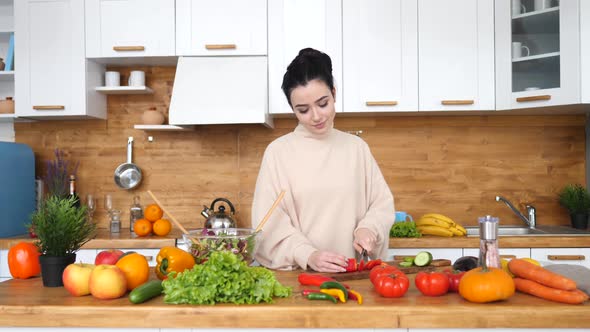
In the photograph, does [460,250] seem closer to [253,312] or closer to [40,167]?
[253,312]

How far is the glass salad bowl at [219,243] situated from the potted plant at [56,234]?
347 mm

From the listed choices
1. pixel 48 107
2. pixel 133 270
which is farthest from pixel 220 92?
pixel 133 270

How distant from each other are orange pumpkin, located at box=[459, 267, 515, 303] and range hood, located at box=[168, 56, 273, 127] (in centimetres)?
217

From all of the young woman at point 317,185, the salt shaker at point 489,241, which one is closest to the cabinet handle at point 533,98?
the young woman at point 317,185

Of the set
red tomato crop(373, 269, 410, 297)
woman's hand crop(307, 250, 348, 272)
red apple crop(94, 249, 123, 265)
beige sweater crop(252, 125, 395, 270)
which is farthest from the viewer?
beige sweater crop(252, 125, 395, 270)

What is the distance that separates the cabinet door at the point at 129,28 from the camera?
355 cm

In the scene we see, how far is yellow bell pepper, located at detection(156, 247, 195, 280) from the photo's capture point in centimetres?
162

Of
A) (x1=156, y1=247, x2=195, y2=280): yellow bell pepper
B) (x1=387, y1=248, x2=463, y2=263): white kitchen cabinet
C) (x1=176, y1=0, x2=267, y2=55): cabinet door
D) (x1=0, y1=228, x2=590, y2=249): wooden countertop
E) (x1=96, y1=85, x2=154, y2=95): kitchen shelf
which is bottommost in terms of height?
(x1=387, y1=248, x2=463, y2=263): white kitchen cabinet

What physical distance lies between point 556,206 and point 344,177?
7.46ft

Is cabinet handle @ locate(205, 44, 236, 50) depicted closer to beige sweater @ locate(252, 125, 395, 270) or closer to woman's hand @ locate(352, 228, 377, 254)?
→ beige sweater @ locate(252, 125, 395, 270)

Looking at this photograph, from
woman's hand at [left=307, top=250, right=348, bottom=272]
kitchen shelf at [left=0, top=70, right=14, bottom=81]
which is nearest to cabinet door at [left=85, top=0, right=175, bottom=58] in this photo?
kitchen shelf at [left=0, top=70, right=14, bottom=81]

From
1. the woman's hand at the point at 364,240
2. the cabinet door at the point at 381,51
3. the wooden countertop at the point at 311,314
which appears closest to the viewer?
the wooden countertop at the point at 311,314

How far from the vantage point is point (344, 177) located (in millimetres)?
2225

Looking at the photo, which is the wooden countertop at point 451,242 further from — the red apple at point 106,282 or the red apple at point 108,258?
the red apple at point 106,282
